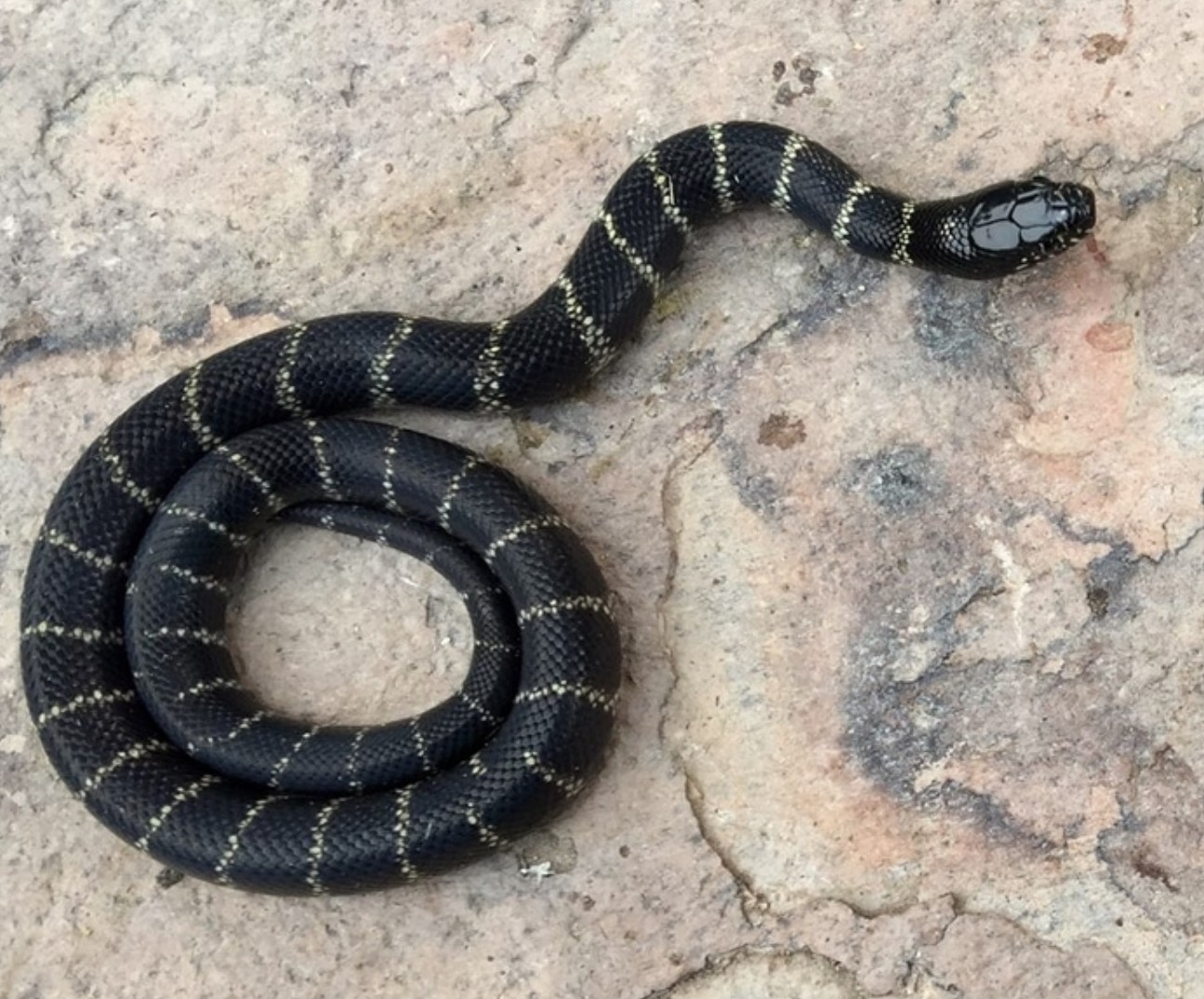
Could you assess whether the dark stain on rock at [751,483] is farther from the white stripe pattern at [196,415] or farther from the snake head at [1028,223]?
the white stripe pattern at [196,415]

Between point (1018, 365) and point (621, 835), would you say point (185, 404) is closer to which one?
point (621, 835)

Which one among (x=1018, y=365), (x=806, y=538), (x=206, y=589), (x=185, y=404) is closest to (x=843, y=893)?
(x=806, y=538)

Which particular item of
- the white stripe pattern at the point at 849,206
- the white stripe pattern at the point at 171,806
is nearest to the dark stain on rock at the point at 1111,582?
the white stripe pattern at the point at 849,206

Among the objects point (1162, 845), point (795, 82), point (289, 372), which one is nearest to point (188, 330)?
point (289, 372)

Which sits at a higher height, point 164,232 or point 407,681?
point 164,232

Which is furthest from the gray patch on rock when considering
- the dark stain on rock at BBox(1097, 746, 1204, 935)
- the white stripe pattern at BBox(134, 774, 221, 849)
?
the white stripe pattern at BBox(134, 774, 221, 849)

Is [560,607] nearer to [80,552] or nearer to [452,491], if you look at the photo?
[452,491]
